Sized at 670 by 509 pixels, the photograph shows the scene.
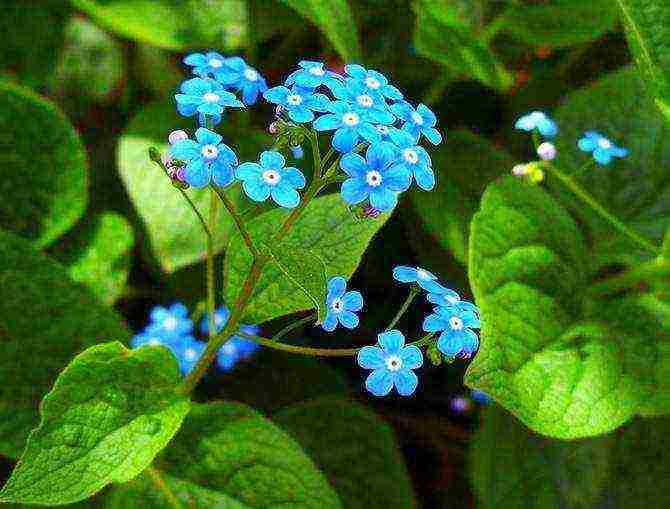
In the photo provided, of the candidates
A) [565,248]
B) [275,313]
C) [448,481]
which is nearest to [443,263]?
[565,248]

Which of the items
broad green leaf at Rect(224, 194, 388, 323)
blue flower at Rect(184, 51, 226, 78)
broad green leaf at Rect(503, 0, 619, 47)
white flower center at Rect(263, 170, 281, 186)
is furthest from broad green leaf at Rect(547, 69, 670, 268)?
white flower center at Rect(263, 170, 281, 186)

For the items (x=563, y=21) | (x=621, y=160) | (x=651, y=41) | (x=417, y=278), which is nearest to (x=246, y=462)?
(x=417, y=278)

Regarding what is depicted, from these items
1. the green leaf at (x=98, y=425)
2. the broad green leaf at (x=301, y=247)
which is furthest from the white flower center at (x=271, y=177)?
the green leaf at (x=98, y=425)

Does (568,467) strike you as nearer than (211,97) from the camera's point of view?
No

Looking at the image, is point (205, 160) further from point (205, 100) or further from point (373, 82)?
point (373, 82)

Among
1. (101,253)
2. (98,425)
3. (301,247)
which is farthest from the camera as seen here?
(101,253)

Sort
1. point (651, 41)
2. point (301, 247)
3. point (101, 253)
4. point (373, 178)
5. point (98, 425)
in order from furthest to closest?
point (101, 253), point (651, 41), point (301, 247), point (98, 425), point (373, 178)
